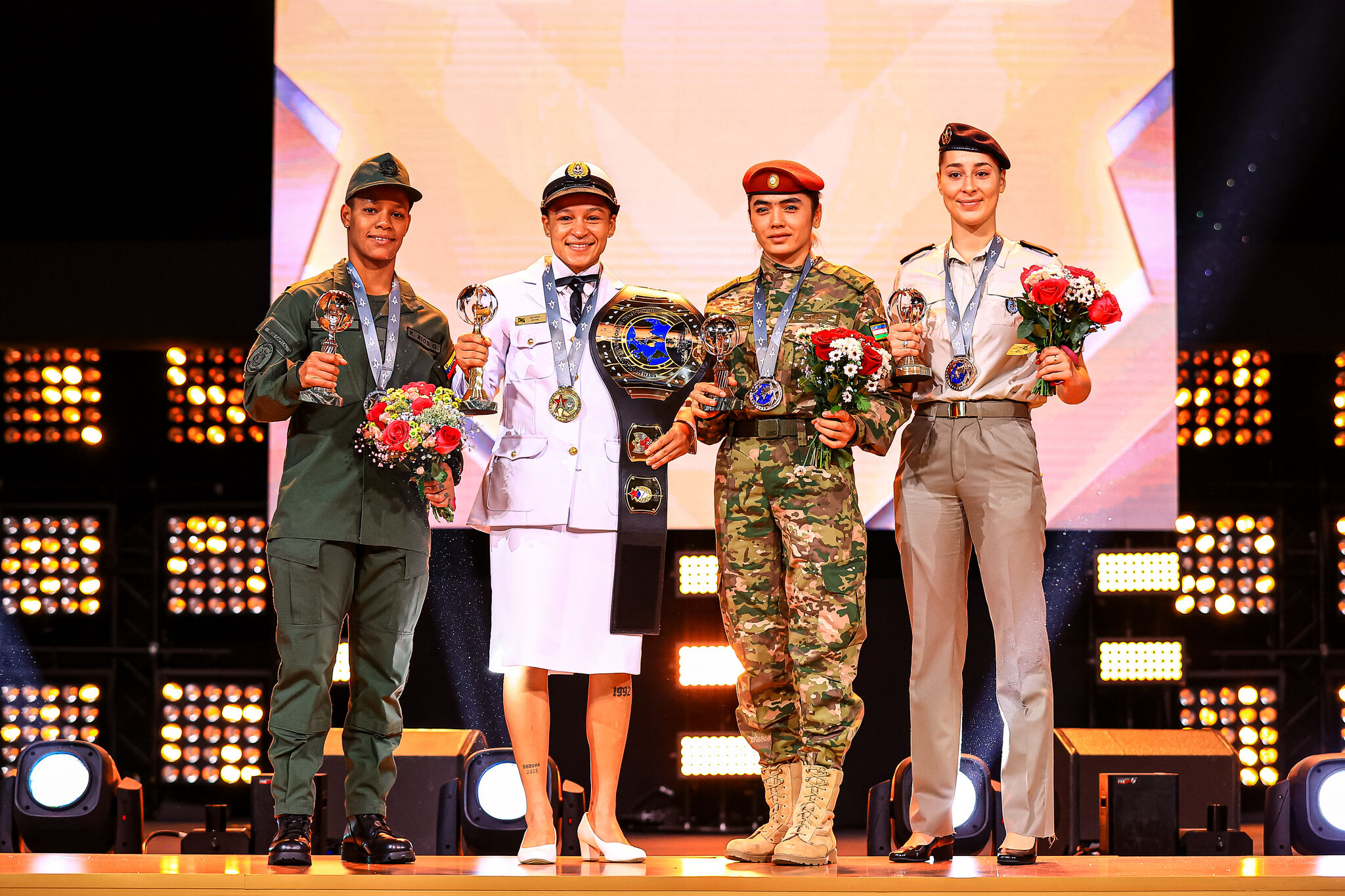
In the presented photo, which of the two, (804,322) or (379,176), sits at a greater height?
(379,176)

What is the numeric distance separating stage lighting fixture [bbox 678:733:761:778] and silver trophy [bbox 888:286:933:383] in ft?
11.4

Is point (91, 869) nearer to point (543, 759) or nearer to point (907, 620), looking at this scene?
point (543, 759)

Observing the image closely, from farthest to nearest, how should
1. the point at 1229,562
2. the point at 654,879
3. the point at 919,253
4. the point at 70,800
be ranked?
the point at 1229,562, the point at 70,800, the point at 919,253, the point at 654,879

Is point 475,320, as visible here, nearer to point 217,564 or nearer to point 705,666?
point 705,666

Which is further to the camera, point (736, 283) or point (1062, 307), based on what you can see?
point (736, 283)

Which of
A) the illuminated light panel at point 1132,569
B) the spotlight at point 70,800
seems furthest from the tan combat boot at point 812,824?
the illuminated light panel at point 1132,569

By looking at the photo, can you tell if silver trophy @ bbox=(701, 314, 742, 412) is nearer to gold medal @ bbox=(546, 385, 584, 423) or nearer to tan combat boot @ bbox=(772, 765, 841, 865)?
gold medal @ bbox=(546, 385, 584, 423)

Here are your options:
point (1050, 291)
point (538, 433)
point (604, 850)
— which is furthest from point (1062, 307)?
point (604, 850)

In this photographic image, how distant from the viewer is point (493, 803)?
4434mm

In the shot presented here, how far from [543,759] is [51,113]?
17.3ft

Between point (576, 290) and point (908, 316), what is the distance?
36.8 inches

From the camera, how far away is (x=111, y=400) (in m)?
6.74

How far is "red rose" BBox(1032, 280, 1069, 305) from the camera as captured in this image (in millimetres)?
3299

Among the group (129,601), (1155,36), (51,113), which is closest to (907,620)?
(1155,36)
